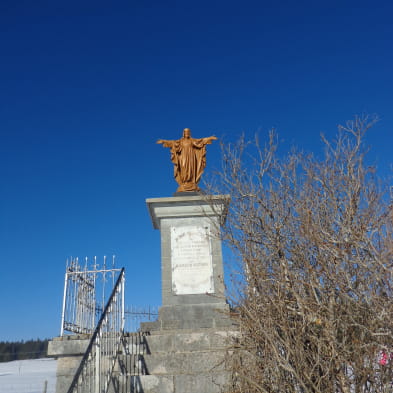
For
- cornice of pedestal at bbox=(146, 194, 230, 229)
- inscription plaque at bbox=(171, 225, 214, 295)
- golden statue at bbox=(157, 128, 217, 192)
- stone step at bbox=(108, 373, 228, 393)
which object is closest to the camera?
stone step at bbox=(108, 373, 228, 393)

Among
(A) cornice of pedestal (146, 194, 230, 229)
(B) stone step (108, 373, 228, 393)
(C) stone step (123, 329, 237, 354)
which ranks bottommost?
(B) stone step (108, 373, 228, 393)

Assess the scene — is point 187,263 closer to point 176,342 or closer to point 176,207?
point 176,207

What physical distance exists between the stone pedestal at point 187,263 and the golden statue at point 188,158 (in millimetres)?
666

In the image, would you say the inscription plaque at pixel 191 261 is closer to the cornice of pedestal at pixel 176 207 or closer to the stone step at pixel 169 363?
the cornice of pedestal at pixel 176 207

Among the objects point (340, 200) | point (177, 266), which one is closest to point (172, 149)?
point (177, 266)

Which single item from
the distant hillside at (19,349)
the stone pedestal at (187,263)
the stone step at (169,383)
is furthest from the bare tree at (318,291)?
the distant hillside at (19,349)

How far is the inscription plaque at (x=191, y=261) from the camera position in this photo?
8.44 metres

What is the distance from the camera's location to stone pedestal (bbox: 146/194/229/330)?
26.4 feet

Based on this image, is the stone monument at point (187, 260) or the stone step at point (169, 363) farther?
the stone monument at point (187, 260)

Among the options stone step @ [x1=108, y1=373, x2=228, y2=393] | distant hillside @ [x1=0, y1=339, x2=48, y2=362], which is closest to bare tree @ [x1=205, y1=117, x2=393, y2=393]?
stone step @ [x1=108, y1=373, x2=228, y2=393]

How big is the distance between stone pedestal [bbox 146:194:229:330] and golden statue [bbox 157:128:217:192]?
2.18 feet

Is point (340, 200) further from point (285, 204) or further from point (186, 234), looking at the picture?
point (186, 234)

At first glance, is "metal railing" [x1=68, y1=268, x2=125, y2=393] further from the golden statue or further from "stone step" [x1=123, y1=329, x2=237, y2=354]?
the golden statue

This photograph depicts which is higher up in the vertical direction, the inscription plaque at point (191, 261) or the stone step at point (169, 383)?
the inscription plaque at point (191, 261)
